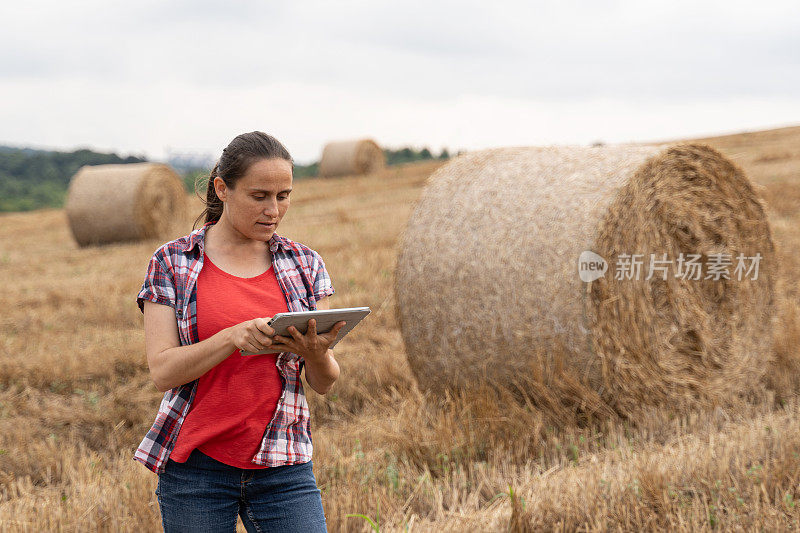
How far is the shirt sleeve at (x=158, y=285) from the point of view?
2.30 meters

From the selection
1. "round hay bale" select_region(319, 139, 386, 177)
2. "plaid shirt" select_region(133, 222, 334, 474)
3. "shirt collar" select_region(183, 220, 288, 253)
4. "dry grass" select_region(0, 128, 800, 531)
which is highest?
"round hay bale" select_region(319, 139, 386, 177)

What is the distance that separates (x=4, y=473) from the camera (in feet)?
13.5

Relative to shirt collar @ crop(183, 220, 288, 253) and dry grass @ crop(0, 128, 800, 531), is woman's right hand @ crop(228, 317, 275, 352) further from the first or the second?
dry grass @ crop(0, 128, 800, 531)

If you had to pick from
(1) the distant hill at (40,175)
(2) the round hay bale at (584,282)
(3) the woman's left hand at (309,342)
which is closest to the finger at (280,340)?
(3) the woman's left hand at (309,342)

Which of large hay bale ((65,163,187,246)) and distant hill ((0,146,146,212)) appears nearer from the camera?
large hay bale ((65,163,187,246))

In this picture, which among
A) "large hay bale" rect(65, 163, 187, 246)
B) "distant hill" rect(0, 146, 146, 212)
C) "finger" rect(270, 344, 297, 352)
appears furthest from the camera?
"distant hill" rect(0, 146, 146, 212)

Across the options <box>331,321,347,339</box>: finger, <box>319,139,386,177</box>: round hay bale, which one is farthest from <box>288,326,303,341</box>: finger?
<box>319,139,386,177</box>: round hay bale

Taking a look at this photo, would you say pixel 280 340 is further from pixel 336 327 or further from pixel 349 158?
pixel 349 158

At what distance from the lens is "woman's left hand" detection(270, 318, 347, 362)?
221 centimetres

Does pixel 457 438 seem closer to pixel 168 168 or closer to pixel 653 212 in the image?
pixel 653 212

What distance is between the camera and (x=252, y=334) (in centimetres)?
215

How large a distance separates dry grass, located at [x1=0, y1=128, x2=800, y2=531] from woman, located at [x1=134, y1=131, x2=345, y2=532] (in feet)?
3.12

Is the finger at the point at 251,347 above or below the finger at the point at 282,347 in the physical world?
above

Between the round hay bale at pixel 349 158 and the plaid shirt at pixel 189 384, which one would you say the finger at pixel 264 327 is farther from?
the round hay bale at pixel 349 158
